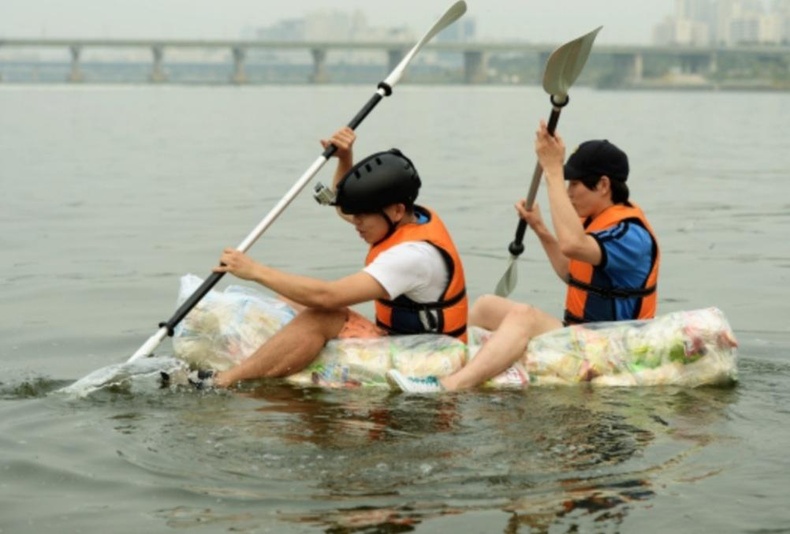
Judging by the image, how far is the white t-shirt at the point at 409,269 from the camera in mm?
7645

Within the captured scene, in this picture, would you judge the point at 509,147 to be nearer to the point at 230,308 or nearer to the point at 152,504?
the point at 230,308

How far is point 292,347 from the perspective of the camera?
8.04m

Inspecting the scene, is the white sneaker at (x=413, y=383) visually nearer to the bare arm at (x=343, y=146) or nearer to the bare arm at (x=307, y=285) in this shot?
the bare arm at (x=307, y=285)

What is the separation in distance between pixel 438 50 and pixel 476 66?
45.7 ft

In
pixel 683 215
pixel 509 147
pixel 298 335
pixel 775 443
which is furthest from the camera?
pixel 509 147

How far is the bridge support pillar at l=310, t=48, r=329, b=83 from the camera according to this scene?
403 ft

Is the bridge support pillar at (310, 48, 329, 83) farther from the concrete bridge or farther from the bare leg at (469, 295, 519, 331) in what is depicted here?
the bare leg at (469, 295, 519, 331)

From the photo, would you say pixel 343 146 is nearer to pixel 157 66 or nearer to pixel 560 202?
pixel 560 202

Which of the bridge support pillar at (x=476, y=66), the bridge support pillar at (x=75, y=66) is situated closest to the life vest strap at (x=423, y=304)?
the bridge support pillar at (x=75, y=66)

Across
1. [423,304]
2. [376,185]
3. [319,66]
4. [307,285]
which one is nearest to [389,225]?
[376,185]

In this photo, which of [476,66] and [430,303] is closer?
[430,303]

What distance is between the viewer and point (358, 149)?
32.8m

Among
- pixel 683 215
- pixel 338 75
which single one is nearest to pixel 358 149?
pixel 683 215

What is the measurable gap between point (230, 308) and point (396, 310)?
37.2 inches
